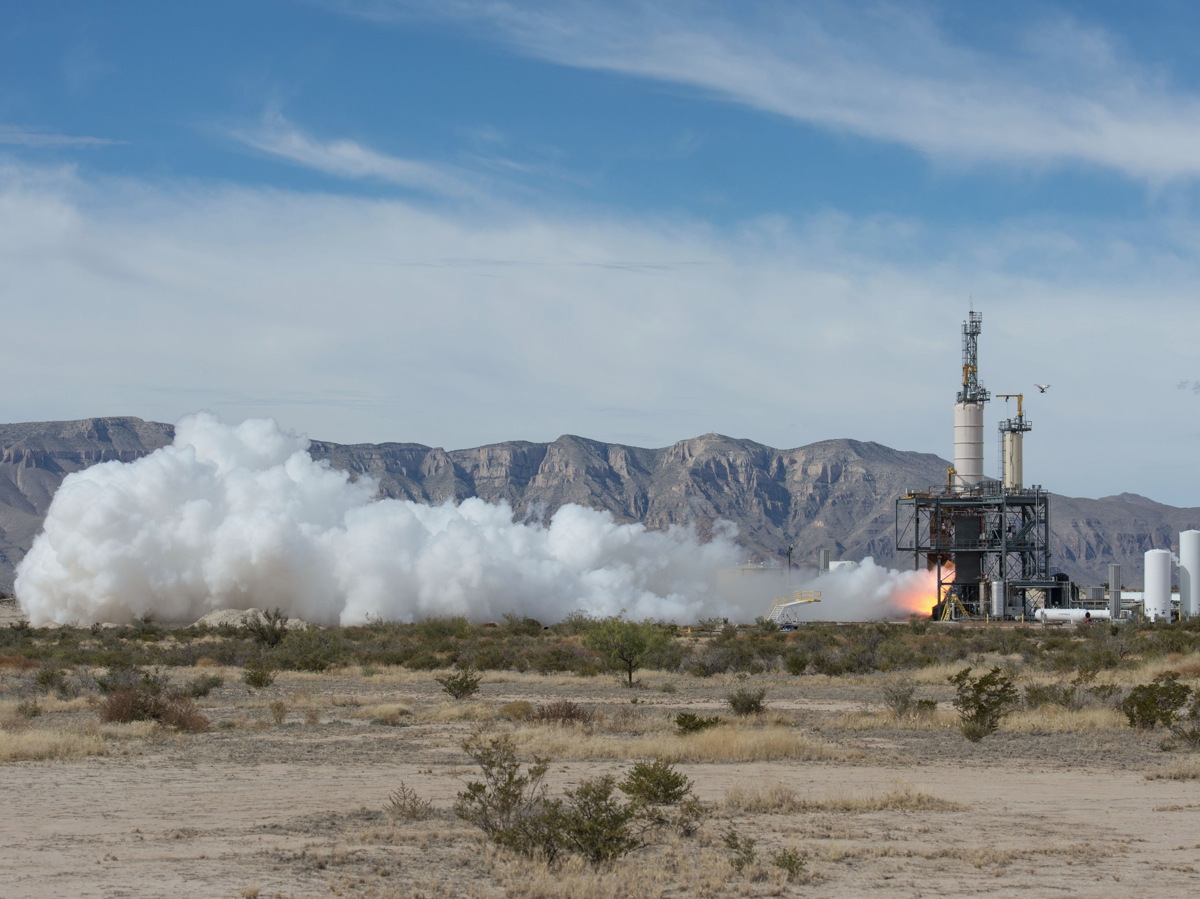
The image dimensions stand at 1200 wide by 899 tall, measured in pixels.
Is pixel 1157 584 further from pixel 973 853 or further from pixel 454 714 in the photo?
pixel 973 853

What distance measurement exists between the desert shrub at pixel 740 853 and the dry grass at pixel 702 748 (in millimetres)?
8079

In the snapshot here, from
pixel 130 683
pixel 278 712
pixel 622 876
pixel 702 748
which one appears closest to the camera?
pixel 622 876

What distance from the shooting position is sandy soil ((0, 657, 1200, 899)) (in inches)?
523

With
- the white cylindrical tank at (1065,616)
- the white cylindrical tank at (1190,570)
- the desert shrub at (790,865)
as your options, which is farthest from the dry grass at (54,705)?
the white cylindrical tank at (1190,570)

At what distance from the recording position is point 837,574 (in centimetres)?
10819

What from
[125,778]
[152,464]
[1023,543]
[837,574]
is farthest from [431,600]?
[125,778]

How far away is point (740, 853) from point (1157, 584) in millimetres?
88346

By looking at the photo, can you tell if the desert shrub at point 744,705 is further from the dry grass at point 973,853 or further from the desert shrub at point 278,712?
the dry grass at point 973,853

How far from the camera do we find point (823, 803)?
58.7 feet

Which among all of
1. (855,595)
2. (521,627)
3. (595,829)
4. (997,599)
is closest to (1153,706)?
(595,829)

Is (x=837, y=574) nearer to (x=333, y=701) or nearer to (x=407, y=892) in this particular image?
(x=333, y=701)

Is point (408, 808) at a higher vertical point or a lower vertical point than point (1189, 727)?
lower

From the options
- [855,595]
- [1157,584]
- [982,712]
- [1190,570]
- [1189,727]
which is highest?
[1190,570]

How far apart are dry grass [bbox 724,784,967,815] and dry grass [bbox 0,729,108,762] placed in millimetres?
11988
